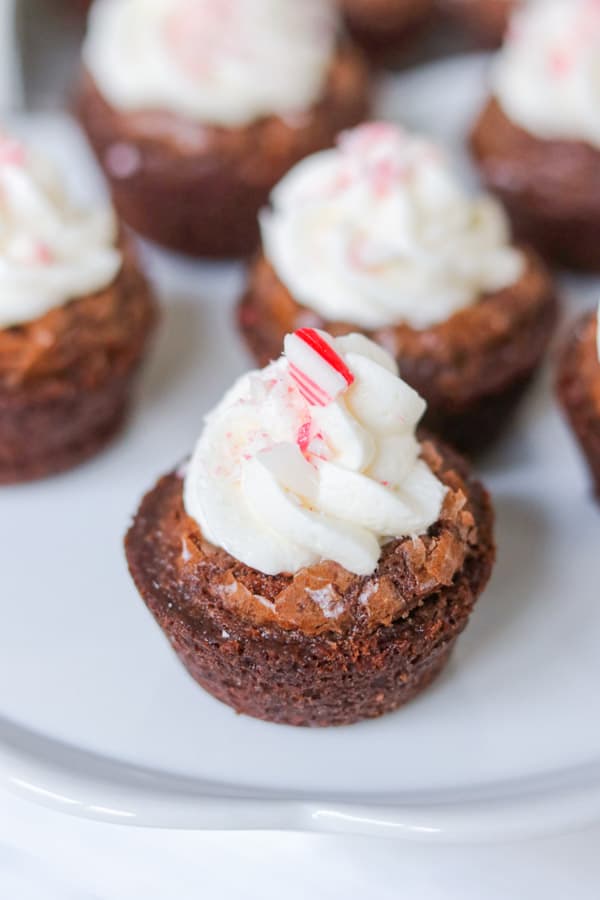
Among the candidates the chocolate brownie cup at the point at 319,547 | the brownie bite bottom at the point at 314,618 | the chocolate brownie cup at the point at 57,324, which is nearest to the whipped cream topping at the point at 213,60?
the chocolate brownie cup at the point at 57,324

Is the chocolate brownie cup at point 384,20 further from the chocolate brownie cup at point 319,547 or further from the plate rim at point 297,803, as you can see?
the plate rim at point 297,803

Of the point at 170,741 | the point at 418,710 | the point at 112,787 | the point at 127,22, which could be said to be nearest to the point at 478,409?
the point at 418,710

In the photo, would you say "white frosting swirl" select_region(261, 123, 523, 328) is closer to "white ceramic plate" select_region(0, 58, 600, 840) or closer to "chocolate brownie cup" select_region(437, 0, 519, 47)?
"white ceramic plate" select_region(0, 58, 600, 840)

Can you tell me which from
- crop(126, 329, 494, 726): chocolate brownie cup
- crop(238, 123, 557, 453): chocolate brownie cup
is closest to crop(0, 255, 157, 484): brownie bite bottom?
crop(238, 123, 557, 453): chocolate brownie cup

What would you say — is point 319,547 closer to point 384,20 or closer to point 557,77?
point 557,77

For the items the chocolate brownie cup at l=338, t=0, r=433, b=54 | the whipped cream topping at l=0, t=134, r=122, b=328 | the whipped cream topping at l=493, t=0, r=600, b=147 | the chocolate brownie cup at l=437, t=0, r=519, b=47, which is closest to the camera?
the whipped cream topping at l=0, t=134, r=122, b=328

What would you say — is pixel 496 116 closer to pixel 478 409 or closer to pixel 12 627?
pixel 478 409
